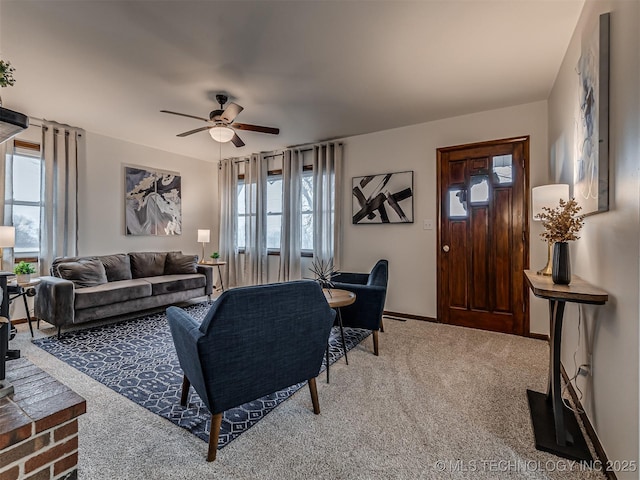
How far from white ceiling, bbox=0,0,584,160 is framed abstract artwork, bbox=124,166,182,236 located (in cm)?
119

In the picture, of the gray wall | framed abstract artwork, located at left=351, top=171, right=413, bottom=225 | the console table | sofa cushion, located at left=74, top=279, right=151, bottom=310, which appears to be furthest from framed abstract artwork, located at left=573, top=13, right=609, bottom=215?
sofa cushion, located at left=74, top=279, right=151, bottom=310

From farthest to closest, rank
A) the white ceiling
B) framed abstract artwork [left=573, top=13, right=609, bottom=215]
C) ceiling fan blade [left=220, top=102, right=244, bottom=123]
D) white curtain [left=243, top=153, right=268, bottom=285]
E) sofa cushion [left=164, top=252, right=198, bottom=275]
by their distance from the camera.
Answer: white curtain [left=243, top=153, right=268, bottom=285]
sofa cushion [left=164, top=252, right=198, bottom=275]
ceiling fan blade [left=220, top=102, right=244, bottom=123]
the white ceiling
framed abstract artwork [left=573, top=13, right=609, bottom=215]

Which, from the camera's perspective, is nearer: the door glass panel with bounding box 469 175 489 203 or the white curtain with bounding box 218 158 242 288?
the door glass panel with bounding box 469 175 489 203

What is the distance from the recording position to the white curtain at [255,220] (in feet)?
17.7

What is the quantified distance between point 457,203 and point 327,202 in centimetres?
184

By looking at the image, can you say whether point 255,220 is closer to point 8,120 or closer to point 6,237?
point 6,237

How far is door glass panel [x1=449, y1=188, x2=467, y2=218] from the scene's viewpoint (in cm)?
376

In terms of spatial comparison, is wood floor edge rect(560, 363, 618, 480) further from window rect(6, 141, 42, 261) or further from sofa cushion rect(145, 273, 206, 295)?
window rect(6, 141, 42, 261)

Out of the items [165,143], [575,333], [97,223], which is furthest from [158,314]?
[575,333]

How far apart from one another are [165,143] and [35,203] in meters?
1.89

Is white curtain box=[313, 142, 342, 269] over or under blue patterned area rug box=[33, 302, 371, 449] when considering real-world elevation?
over

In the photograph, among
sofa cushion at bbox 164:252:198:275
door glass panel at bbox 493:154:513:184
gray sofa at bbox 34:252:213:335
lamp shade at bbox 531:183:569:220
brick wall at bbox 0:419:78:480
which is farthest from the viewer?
sofa cushion at bbox 164:252:198:275

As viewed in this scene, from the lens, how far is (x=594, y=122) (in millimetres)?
1697

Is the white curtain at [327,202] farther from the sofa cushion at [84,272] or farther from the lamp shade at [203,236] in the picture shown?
the sofa cushion at [84,272]
